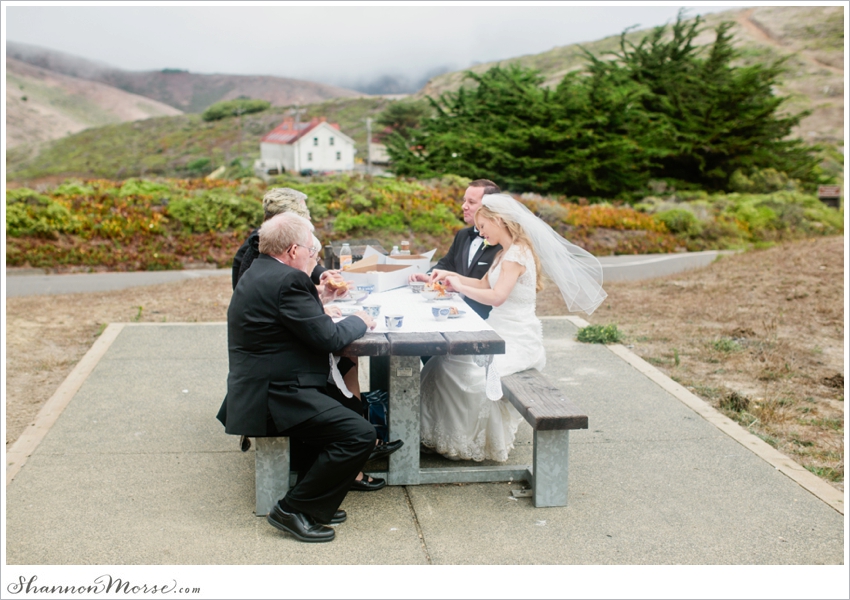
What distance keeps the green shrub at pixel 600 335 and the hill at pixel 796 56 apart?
39008 millimetres

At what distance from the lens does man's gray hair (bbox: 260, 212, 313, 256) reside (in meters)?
3.47

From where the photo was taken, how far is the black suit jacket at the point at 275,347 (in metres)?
3.37

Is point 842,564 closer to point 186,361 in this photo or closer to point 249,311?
point 249,311

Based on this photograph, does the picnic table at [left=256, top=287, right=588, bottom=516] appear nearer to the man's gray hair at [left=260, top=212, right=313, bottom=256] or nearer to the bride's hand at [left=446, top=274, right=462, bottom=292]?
the bride's hand at [left=446, top=274, right=462, bottom=292]

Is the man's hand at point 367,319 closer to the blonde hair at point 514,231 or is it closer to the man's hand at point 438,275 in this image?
the man's hand at point 438,275

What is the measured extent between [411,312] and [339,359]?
1.80 ft

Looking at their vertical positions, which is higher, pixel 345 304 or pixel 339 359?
pixel 345 304

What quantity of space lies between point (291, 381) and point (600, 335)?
184 inches

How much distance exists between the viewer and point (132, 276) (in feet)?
39.0

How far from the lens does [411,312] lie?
4.40 m

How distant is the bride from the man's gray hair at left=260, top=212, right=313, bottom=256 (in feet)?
4.33

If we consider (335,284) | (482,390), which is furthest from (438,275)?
(482,390)

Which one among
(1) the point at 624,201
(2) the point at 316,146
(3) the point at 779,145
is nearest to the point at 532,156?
(1) the point at 624,201

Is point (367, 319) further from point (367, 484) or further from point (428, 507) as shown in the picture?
point (428, 507)
